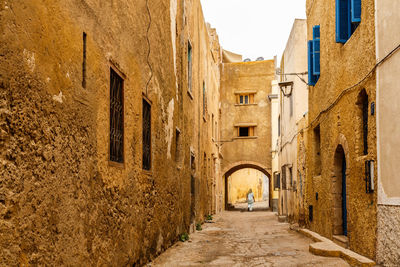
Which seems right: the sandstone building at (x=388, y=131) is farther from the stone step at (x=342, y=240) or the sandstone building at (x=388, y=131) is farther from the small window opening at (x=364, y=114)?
the stone step at (x=342, y=240)

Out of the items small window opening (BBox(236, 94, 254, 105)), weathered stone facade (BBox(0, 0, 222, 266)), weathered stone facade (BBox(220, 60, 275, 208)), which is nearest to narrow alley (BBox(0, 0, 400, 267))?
weathered stone facade (BBox(0, 0, 222, 266))

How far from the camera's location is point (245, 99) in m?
28.5

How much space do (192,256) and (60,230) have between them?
4562mm

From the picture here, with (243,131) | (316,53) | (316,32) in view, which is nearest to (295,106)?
(316,53)

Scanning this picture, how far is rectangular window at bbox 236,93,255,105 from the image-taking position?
28.4 metres

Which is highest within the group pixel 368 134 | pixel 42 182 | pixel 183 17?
pixel 183 17

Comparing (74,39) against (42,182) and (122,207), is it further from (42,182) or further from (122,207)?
(122,207)

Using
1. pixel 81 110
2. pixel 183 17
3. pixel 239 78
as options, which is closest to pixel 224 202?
pixel 239 78

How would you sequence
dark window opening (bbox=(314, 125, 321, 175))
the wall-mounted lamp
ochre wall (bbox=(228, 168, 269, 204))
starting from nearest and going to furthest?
1. the wall-mounted lamp
2. dark window opening (bbox=(314, 125, 321, 175))
3. ochre wall (bbox=(228, 168, 269, 204))

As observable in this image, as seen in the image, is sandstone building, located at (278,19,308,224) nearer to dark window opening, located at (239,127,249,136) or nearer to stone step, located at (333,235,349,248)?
stone step, located at (333,235,349,248)

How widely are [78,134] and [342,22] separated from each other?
19.2 ft

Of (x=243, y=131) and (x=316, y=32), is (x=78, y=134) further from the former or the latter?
(x=243, y=131)

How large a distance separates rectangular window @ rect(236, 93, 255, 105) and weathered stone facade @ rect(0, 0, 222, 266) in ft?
65.6

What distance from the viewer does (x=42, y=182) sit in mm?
3594
